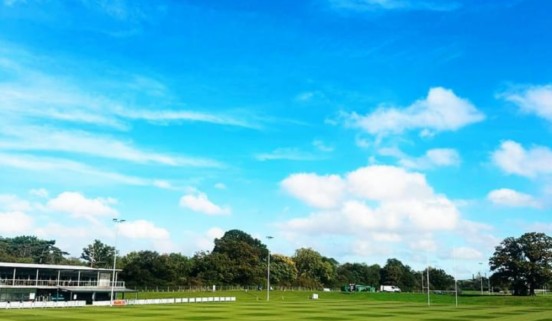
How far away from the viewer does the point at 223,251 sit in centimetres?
16150

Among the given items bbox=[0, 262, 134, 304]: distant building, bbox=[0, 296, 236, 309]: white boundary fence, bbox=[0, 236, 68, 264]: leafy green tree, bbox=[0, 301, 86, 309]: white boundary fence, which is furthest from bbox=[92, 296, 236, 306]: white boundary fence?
bbox=[0, 236, 68, 264]: leafy green tree

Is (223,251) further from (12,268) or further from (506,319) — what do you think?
(506,319)

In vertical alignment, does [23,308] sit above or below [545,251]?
below

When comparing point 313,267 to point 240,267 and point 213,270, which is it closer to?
point 240,267

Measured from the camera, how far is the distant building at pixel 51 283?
86.1m

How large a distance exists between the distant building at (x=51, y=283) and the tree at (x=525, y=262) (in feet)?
326

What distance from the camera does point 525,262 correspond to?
13638 cm

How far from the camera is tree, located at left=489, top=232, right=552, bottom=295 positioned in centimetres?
13512

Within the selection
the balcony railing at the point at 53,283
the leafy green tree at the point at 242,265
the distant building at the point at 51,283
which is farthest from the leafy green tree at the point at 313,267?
the distant building at the point at 51,283

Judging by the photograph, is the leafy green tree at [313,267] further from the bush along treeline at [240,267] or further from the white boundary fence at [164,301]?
the white boundary fence at [164,301]

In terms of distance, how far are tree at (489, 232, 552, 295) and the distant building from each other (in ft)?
326

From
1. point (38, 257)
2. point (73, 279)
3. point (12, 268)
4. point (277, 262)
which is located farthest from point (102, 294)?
point (38, 257)

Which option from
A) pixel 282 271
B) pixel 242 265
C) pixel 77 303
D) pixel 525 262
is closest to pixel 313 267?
pixel 282 271

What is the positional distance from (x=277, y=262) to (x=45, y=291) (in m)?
87.6
